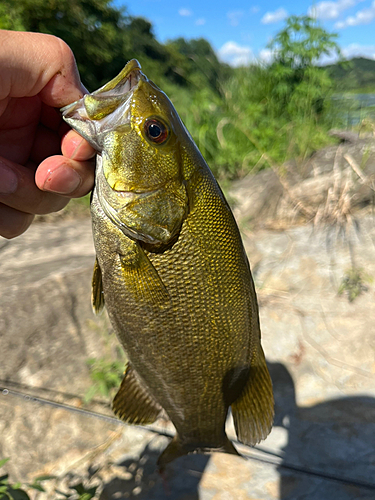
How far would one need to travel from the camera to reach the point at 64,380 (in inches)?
113

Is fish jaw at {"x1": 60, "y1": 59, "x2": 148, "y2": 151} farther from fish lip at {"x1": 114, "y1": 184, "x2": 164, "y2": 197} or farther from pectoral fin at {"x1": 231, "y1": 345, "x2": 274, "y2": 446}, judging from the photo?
pectoral fin at {"x1": 231, "y1": 345, "x2": 274, "y2": 446}

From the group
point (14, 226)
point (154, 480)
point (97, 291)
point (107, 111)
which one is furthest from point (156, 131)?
point (154, 480)

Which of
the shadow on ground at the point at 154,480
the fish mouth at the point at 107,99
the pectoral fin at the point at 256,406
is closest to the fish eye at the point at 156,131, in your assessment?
the fish mouth at the point at 107,99

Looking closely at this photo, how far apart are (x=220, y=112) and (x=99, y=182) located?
5.98 m

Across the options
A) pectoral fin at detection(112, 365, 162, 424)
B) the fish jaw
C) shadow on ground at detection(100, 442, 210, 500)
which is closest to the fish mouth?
the fish jaw

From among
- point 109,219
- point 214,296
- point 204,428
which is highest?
point 109,219

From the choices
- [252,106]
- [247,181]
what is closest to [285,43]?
[252,106]

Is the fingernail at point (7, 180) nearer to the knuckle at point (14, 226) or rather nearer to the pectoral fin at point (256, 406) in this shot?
the knuckle at point (14, 226)

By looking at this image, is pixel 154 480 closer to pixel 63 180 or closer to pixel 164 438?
pixel 164 438

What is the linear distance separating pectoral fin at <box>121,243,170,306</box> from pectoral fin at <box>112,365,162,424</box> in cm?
50

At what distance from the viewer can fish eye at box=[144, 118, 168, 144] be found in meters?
1.21

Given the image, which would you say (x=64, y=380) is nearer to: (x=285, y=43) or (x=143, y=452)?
(x=143, y=452)

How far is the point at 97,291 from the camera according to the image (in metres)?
1.41

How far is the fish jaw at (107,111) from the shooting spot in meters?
1.18
